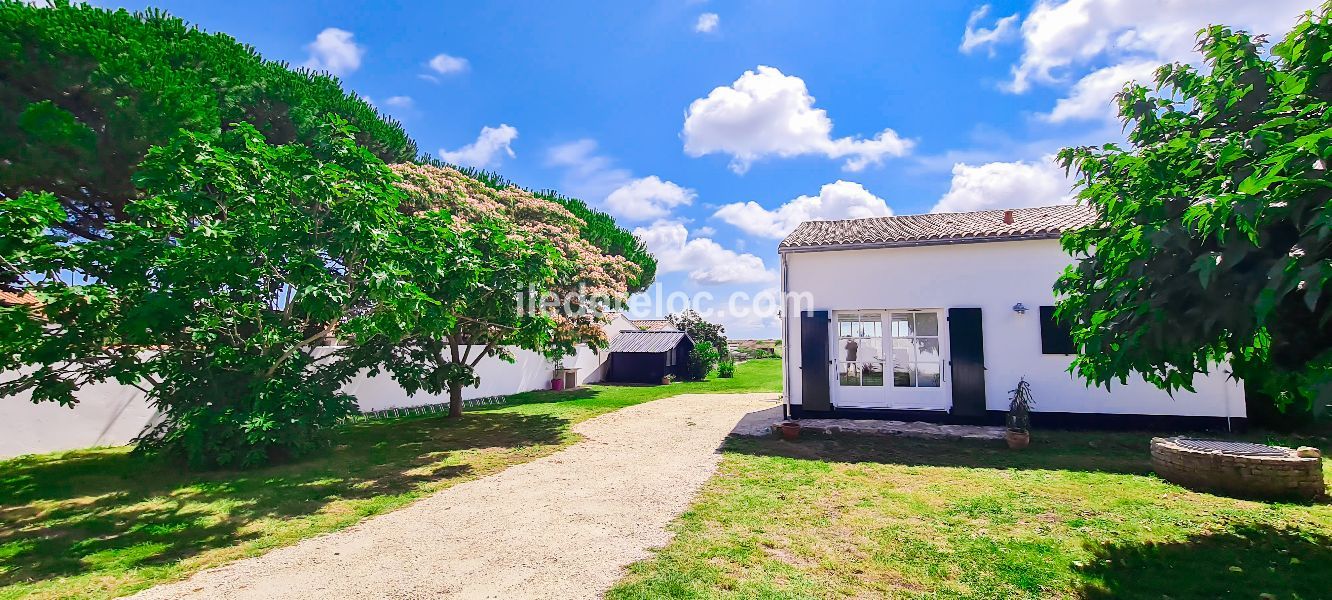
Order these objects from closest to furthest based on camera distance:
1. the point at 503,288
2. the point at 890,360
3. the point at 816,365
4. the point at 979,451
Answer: the point at 979,451 < the point at 503,288 < the point at 890,360 < the point at 816,365

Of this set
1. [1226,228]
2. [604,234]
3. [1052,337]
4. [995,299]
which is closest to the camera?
[1226,228]

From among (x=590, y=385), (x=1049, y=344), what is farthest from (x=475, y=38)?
(x=590, y=385)

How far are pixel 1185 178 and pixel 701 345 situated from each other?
2093cm

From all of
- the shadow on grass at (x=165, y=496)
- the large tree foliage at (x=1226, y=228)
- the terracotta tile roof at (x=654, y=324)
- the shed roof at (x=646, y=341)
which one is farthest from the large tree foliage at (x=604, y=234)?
the large tree foliage at (x=1226, y=228)

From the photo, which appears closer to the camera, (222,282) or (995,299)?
(222,282)

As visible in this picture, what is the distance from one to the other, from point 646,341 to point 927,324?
595 inches

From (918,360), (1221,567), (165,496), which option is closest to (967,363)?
(918,360)

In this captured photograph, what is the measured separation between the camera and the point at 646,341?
942 inches

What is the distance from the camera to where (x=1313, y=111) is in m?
3.29

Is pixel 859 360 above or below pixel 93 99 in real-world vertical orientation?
below

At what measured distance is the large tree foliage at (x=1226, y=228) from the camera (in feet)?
9.01

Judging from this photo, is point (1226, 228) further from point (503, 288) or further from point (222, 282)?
point (222, 282)

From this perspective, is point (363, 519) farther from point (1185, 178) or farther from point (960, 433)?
point (960, 433)

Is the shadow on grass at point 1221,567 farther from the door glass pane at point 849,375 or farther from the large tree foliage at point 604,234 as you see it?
the large tree foliage at point 604,234
